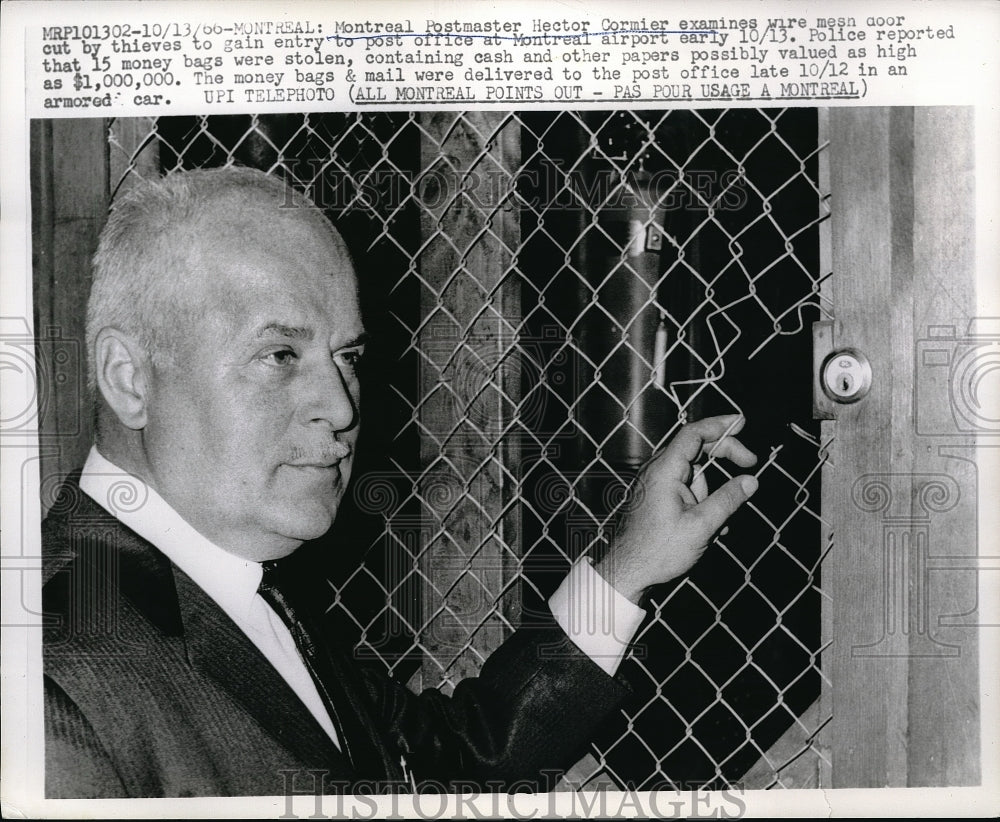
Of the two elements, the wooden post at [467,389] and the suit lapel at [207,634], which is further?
the wooden post at [467,389]

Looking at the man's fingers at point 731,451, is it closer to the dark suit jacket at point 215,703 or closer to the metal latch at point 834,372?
the metal latch at point 834,372

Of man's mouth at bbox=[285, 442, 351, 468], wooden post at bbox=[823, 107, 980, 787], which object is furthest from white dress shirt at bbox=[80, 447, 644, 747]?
wooden post at bbox=[823, 107, 980, 787]

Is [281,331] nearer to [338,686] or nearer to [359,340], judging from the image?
[359,340]

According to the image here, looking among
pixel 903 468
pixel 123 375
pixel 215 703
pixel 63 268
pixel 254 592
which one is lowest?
pixel 215 703

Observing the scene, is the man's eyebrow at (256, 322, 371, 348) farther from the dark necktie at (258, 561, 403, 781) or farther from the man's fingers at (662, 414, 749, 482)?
the man's fingers at (662, 414, 749, 482)

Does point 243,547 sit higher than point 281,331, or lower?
lower

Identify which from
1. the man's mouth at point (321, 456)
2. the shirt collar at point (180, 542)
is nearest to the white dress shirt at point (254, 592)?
the shirt collar at point (180, 542)

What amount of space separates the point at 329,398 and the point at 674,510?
39 cm

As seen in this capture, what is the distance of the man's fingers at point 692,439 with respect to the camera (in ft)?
3.43

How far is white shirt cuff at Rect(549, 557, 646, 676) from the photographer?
3.43ft

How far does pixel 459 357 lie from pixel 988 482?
0.60 meters

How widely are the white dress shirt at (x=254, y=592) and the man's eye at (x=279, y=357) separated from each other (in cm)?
18

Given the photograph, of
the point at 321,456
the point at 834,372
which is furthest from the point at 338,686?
the point at 834,372

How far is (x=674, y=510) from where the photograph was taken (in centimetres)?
104
